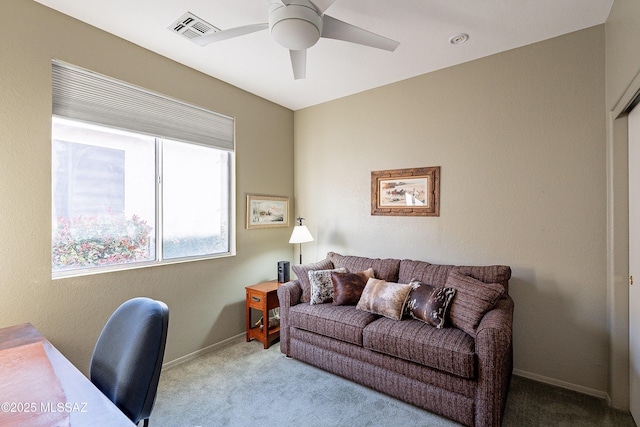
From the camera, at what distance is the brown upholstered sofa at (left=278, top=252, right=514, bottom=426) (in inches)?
75.6

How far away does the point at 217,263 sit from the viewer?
3.26m

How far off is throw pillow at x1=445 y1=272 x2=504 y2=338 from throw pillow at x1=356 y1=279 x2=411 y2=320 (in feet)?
1.28

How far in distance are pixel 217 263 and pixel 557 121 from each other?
134 inches

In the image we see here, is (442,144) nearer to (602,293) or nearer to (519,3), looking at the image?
(519,3)

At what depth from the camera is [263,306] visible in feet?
10.4

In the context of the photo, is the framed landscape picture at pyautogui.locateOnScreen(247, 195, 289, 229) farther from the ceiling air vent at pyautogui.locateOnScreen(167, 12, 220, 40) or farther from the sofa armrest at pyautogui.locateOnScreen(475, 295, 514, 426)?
the sofa armrest at pyautogui.locateOnScreen(475, 295, 514, 426)

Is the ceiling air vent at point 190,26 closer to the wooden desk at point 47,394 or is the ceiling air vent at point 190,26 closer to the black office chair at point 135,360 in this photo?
the black office chair at point 135,360

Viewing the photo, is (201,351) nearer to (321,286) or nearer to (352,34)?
(321,286)

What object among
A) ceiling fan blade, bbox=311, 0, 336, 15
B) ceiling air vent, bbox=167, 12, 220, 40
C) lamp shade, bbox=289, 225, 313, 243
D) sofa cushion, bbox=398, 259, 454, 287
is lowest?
sofa cushion, bbox=398, 259, 454, 287

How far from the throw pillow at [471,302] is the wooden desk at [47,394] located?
2.11 m

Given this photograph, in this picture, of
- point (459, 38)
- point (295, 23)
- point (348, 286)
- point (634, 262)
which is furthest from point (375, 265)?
point (295, 23)

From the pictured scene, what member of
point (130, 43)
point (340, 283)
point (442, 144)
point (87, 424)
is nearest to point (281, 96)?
point (130, 43)

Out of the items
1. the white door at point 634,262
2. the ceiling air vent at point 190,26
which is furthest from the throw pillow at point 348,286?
the ceiling air vent at point 190,26

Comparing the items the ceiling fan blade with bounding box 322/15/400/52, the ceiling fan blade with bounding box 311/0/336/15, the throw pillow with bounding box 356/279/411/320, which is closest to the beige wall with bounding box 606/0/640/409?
the throw pillow with bounding box 356/279/411/320
